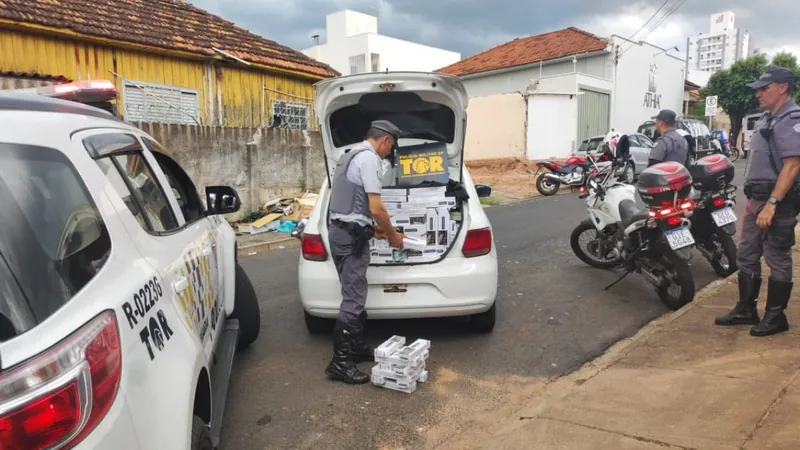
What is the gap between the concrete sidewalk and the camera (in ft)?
9.49

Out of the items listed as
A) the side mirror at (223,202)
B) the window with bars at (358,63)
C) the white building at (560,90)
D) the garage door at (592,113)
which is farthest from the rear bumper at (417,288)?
the window with bars at (358,63)

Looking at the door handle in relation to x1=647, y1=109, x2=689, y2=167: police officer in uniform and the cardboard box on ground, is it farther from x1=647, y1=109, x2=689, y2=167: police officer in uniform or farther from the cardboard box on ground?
the cardboard box on ground

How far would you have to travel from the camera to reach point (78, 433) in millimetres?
1438

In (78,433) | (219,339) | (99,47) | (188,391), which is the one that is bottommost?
(219,339)

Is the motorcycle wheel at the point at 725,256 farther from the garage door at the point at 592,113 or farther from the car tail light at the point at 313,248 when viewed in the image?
the garage door at the point at 592,113

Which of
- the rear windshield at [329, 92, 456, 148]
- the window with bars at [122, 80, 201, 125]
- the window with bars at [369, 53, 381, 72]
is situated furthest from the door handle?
the window with bars at [369, 53, 381, 72]

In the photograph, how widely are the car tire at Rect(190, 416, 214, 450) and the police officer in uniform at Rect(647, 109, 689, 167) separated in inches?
213

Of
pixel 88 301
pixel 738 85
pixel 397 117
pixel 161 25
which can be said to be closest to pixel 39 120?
pixel 88 301

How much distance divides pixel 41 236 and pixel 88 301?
24 centimetres

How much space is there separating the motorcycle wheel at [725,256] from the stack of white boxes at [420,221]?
339 centimetres

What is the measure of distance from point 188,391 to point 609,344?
11.5ft

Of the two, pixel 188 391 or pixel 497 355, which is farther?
pixel 497 355

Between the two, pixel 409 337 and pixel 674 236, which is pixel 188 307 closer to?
pixel 409 337

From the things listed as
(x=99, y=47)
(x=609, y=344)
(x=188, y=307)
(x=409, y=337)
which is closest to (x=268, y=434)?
(x=188, y=307)
